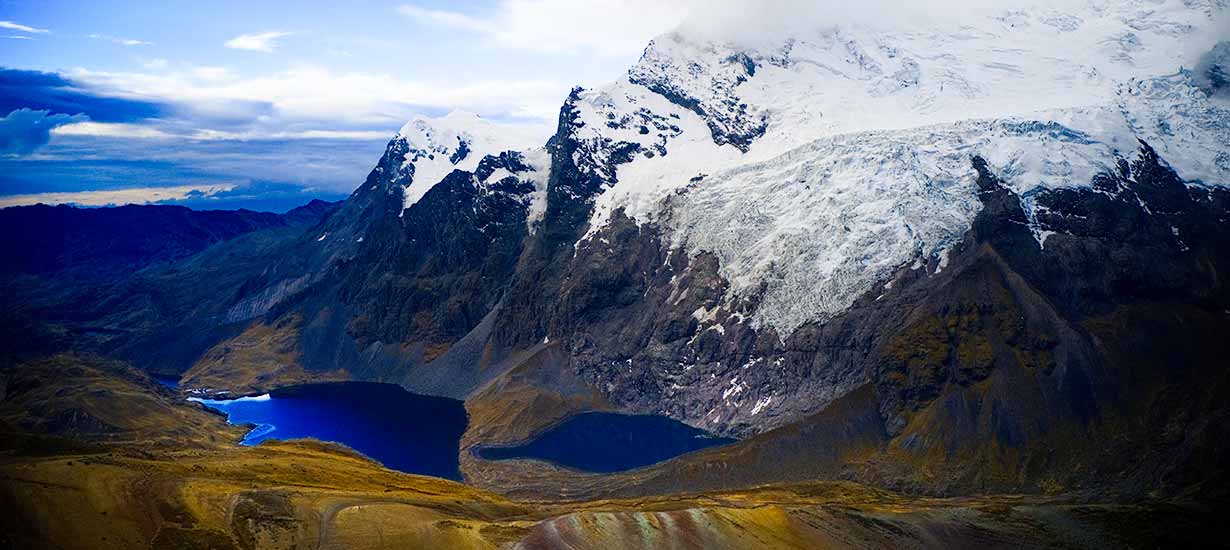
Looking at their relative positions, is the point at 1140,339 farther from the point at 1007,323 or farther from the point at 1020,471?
the point at 1020,471

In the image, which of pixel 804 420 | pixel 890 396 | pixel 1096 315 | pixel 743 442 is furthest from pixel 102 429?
pixel 1096 315

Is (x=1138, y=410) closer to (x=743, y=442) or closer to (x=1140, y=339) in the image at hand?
(x=1140, y=339)

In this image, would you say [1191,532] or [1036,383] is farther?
[1036,383]

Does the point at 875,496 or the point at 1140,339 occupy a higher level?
the point at 1140,339

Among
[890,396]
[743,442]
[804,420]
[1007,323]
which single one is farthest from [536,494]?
[1007,323]

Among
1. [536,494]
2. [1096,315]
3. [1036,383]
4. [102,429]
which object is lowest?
[536,494]

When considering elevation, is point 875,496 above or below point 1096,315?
below

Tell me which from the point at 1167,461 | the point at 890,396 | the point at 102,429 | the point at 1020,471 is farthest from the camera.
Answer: the point at 890,396

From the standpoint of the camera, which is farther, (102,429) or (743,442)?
(743,442)

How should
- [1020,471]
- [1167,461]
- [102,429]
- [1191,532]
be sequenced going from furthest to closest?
[102,429] < [1020,471] < [1167,461] < [1191,532]
